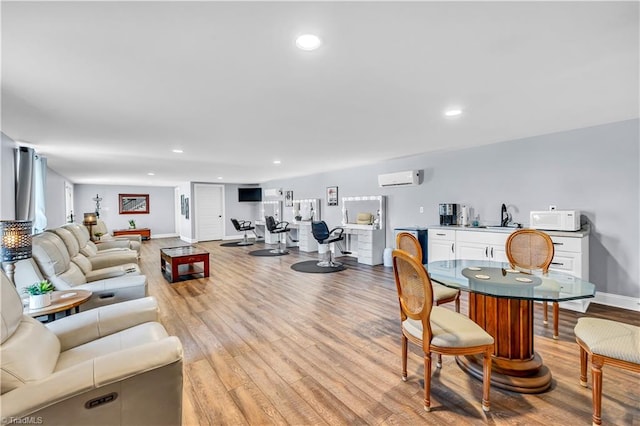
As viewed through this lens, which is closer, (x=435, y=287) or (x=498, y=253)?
(x=435, y=287)

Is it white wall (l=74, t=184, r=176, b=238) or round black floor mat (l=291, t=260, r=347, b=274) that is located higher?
white wall (l=74, t=184, r=176, b=238)

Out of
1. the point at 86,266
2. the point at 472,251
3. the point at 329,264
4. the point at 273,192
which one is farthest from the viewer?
the point at 273,192

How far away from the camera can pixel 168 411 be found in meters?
1.41

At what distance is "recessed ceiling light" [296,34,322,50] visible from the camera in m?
1.64

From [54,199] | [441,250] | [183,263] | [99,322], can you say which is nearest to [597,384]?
[99,322]

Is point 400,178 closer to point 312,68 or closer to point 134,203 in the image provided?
point 312,68

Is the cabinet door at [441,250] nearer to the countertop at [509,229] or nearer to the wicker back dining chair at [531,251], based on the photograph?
the countertop at [509,229]

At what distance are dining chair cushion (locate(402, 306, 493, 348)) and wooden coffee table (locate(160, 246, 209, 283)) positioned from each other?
14.2ft

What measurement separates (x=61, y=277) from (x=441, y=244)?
5.04m

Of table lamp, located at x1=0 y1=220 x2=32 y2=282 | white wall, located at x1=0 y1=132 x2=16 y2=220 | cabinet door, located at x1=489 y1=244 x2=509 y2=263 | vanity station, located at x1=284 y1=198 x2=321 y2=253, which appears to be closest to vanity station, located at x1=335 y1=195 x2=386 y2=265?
vanity station, located at x1=284 y1=198 x2=321 y2=253

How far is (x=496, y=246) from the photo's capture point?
414 centimetres

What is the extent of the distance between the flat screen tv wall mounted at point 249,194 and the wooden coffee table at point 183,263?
568 cm

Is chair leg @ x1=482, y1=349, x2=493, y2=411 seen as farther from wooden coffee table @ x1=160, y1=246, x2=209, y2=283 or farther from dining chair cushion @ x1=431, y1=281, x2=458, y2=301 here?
wooden coffee table @ x1=160, y1=246, x2=209, y2=283

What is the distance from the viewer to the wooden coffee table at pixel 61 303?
7.00 ft
